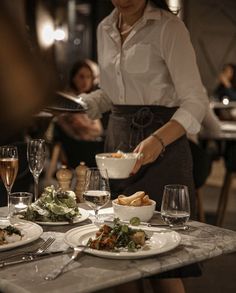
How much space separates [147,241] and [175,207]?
0.21 meters

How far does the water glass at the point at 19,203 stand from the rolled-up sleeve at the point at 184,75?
704 millimetres

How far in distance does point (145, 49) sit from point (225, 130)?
2827mm

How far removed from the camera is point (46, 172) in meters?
6.71

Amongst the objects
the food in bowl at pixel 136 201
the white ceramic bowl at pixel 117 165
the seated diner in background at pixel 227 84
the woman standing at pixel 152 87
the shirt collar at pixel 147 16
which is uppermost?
the seated diner in background at pixel 227 84

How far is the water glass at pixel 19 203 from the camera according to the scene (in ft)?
5.41

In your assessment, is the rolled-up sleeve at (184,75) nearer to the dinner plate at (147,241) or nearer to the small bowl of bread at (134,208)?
the small bowl of bread at (134,208)

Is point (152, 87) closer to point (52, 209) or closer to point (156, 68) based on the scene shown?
point (156, 68)

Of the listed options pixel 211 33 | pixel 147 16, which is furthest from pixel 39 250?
pixel 211 33

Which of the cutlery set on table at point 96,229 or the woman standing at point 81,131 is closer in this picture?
the cutlery set on table at point 96,229

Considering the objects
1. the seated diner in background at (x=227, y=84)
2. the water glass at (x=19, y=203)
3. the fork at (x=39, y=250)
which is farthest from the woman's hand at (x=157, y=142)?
Answer: the seated diner in background at (x=227, y=84)

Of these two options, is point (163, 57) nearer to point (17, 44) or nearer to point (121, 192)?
point (121, 192)

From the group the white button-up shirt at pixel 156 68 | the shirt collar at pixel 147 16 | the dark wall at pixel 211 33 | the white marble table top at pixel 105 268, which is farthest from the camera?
the dark wall at pixel 211 33

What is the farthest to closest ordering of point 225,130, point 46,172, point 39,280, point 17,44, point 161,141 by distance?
point 46,172 → point 225,130 → point 161,141 → point 39,280 → point 17,44

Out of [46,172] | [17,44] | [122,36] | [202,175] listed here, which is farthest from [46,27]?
[46,172]
